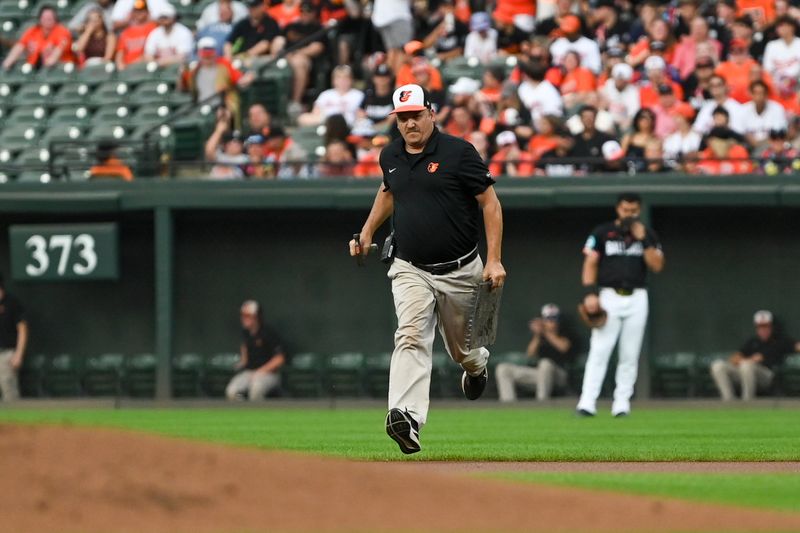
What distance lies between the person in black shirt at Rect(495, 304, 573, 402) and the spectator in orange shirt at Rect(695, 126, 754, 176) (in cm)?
240

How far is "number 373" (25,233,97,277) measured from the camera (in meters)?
19.3

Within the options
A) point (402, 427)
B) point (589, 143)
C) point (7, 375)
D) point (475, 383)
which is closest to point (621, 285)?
point (475, 383)

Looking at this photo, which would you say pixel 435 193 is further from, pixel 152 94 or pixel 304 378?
pixel 152 94

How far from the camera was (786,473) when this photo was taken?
8.41 meters

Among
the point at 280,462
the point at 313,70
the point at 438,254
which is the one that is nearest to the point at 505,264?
the point at 313,70

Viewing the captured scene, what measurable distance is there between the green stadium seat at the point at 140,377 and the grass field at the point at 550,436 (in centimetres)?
186

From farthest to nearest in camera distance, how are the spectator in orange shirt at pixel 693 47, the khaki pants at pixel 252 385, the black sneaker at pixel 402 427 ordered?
the khaki pants at pixel 252 385
the spectator in orange shirt at pixel 693 47
the black sneaker at pixel 402 427

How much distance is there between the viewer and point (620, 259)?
13.9 metres

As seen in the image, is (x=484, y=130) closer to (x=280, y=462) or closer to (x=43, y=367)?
(x=43, y=367)

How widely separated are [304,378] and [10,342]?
11.6 feet

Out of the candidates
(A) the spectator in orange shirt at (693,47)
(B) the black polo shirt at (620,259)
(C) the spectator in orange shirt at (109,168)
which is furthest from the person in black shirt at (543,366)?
(C) the spectator in orange shirt at (109,168)

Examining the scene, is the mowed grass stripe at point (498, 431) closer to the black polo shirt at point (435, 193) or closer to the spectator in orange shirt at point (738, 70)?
the black polo shirt at point (435, 193)

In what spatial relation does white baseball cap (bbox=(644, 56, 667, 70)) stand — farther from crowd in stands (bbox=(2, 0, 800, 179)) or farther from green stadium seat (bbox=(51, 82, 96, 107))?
green stadium seat (bbox=(51, 82, 96, 107))

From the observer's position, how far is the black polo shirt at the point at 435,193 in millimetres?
9188
